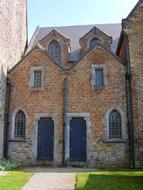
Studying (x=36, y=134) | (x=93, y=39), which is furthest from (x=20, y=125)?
(x=93, y=39)

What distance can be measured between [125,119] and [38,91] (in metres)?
5.47

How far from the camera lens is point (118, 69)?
15586 millimetres

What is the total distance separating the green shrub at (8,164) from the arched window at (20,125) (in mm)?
1627

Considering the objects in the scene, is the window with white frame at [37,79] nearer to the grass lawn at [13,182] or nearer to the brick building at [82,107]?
the brick building at [82,107]

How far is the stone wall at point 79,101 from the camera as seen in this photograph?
48.6 ft

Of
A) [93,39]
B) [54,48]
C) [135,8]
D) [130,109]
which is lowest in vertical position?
[130,109]

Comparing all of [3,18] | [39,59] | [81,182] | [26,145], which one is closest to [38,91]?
[39,59]

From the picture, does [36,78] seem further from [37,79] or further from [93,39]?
[93,39]

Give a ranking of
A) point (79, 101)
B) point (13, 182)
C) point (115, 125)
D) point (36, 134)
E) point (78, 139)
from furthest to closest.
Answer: point (36, 134) < point (79, 101) < point (78, 139) < point (115, 125) < point (13, 182)

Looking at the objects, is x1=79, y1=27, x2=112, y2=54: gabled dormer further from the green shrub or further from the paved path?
the paved path

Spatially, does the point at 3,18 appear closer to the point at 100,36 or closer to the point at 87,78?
the point at 87,78

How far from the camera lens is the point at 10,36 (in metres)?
17.3

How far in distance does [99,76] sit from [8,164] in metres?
7.21

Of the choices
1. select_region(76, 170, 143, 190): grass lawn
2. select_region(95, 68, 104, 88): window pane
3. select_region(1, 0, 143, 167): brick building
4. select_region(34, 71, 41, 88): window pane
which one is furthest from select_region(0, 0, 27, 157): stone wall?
select_region(76, 170, 143, 190): grass lawn
